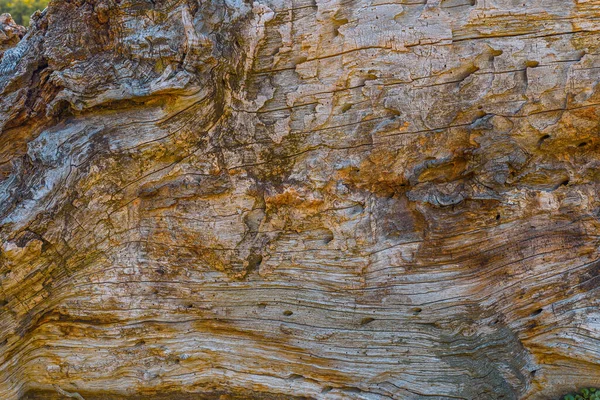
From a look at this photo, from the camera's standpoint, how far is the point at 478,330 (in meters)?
4.24

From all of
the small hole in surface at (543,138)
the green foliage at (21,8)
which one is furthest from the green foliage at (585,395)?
the green foliage at (21,8)

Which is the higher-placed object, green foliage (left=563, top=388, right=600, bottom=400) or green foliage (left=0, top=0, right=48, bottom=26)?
green foliage (left=0, top=0, right=48, bottom=26)

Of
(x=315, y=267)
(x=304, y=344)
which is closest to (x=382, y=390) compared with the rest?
(x=304, y=344)

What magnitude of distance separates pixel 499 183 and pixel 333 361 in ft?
6.64

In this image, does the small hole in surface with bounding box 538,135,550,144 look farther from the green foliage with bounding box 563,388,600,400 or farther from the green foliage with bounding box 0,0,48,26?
the green foliage with bounding box 0,0,48,26

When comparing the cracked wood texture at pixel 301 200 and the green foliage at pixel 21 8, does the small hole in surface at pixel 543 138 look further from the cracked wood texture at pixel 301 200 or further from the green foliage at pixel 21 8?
the green foliage at pixel 21 8

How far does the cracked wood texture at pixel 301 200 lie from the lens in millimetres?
4059

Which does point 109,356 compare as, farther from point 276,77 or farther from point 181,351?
point 276,77

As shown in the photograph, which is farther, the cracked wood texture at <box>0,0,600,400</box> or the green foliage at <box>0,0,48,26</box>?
the green foliage at <box>0,0,48,26</box>

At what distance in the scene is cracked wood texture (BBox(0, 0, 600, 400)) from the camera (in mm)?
4059

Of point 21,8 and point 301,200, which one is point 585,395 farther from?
point 21,8

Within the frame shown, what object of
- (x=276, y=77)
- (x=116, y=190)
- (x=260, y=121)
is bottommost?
(x=116, y=190)

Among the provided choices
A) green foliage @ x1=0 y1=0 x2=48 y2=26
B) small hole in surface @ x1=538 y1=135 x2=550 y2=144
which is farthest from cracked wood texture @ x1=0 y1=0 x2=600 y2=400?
green foliage @ x1=0 y1=0 x2=48 y2=26

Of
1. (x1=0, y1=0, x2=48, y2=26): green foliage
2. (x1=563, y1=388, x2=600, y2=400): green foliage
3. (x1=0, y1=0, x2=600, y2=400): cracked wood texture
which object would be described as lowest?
(x1=563, y1=388, x2=600, y2=400): green foliage
